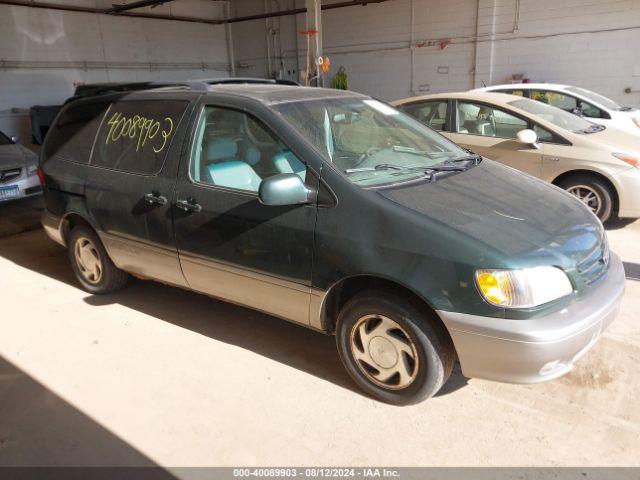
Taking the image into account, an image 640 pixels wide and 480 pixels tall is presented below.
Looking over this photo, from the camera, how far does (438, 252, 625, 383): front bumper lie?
2354 millimetres

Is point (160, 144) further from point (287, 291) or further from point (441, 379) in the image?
point (441, 379)

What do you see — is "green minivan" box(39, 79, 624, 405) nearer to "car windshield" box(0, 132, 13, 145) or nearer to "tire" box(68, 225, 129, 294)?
"tire" box(68, 225, 129, 294)

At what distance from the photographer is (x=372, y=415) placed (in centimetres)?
279

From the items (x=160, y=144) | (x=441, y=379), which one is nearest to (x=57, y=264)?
(x=160, y=144)

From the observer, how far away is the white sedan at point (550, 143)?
5656 mm

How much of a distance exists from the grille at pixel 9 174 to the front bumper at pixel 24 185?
4 cm

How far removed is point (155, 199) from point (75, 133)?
1.37m

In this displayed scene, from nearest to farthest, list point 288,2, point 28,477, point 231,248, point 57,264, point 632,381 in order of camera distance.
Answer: point 28,477 < point 632,381 < point 231,248 < point 57,264 < point 288,2

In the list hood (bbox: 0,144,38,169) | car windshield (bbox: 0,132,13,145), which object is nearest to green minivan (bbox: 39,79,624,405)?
hood (bbox: 0,144,38,169)

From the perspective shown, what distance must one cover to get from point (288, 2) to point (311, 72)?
7.69m

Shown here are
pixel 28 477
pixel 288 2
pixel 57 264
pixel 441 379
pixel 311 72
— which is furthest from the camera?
pixel 288 2

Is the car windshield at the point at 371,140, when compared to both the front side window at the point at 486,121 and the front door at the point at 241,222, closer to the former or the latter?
the front door at the point at 241,222

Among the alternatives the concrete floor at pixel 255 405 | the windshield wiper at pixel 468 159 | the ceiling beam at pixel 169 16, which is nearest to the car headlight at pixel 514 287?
the concrete floor at pixel 255 405

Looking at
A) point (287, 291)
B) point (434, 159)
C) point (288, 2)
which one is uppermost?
point (288, 2)
